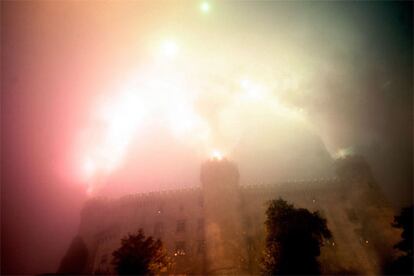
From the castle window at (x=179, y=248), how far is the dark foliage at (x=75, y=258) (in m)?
16.4

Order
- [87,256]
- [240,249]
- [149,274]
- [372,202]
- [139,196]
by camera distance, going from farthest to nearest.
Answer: [139,196] < [87,256] < [372,202] < [240,249] < [149,274]

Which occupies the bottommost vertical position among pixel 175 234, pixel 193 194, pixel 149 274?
pixel 149 274

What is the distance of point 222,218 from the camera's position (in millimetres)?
43094

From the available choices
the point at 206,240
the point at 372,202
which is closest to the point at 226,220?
the point at 206,240

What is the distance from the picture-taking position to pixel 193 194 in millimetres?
50594

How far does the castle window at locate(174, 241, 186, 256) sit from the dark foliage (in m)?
→ 16.4

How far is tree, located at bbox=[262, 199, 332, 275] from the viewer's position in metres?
30.0

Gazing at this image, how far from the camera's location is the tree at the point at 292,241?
98.6 feet

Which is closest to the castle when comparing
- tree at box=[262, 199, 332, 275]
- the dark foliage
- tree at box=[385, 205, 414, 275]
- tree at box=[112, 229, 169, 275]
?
the dark foliage

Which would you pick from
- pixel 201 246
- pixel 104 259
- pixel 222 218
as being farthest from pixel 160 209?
pixel 222 218

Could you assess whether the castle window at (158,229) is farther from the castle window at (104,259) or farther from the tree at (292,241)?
the tree at (292,241)

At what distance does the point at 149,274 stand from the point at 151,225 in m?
22.3

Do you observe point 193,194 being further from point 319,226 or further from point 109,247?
point 319,226

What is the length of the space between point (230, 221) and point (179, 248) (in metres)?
9.61
